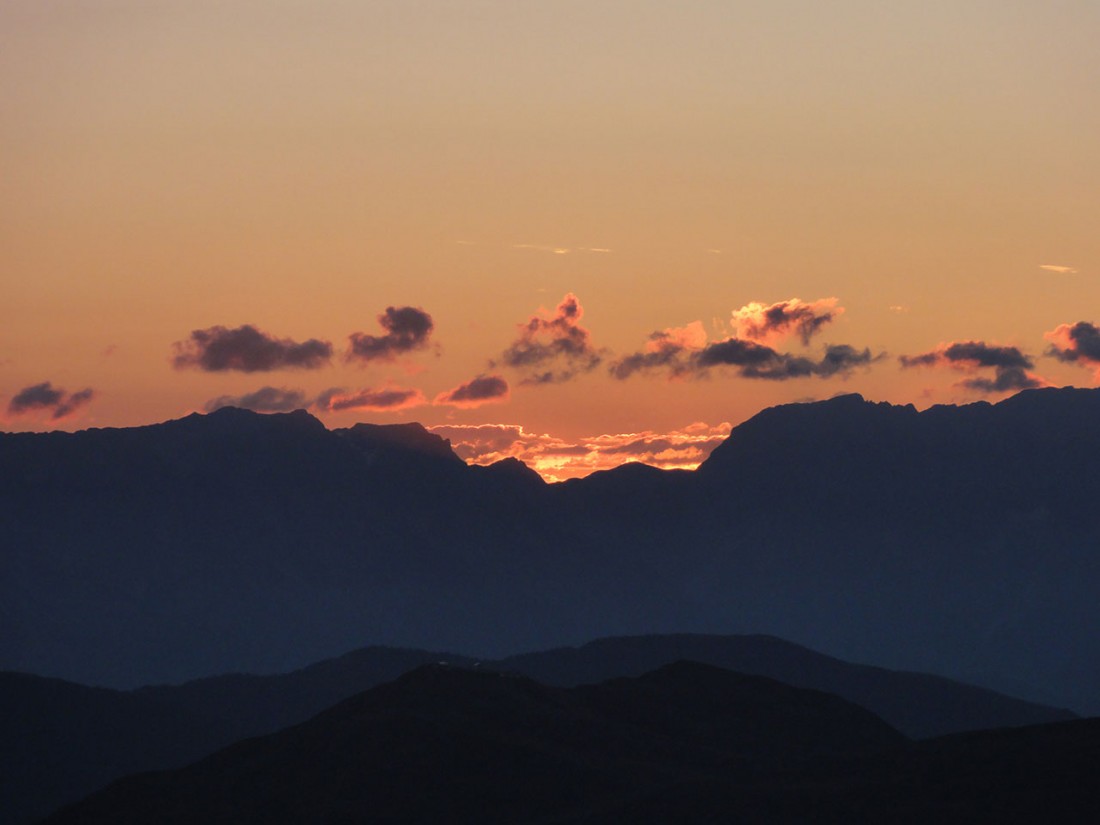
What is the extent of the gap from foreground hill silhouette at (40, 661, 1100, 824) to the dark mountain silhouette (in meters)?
0.21

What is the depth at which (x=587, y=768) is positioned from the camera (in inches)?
5856

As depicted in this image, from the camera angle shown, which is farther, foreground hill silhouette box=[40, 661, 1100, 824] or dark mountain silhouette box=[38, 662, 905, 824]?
dark mountain silhouette box=[38, 662, 905, 824]

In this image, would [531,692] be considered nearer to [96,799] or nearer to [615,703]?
[615,703]

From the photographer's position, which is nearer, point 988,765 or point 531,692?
point 988,765

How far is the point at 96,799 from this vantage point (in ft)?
502

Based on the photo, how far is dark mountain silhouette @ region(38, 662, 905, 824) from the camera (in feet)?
465

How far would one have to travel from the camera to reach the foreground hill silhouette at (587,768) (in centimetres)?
11925

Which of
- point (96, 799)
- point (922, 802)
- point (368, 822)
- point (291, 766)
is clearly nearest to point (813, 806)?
point (922, 802)

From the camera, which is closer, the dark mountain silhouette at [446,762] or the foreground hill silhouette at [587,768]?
the foreground hill silhouette at [587,768]

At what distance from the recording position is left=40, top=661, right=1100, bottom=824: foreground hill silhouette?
391 feet

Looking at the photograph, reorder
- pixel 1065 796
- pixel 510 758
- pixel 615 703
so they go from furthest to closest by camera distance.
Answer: pixel 615 703 → pixel 510 758 → pixel 1065 796

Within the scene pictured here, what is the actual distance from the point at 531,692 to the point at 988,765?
58072 mm

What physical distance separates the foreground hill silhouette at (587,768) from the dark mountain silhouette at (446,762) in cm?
21

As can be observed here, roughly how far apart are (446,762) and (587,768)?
36.4 ft
